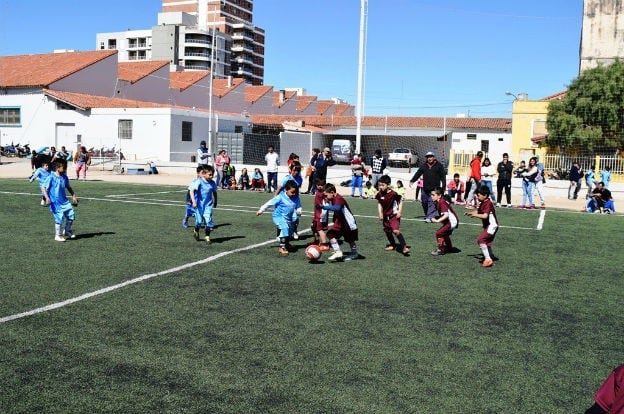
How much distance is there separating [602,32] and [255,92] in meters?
A: 41.3

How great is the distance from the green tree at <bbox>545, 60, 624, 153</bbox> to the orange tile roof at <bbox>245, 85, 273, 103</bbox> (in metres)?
41.5

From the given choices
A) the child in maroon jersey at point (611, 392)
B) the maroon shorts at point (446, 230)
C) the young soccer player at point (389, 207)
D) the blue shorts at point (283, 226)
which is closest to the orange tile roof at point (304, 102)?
the young soccer player at point (389, 207)

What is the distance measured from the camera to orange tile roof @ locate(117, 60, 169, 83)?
5744 cm

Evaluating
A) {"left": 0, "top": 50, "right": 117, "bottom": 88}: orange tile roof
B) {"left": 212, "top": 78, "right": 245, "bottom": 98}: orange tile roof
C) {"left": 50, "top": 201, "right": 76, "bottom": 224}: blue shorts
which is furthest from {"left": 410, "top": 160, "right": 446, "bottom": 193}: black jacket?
{"left": 212, "top": 78, "right": 245, "bottom": 98}: orange tile roof

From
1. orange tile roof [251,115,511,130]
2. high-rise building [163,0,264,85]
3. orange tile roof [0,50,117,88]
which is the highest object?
high-rise building [163,0,264,85]

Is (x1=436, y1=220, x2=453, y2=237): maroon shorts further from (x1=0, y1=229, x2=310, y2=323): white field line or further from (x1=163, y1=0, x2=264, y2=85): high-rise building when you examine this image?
(x1=163, y1=0, x2=264, y2=85): high-rise building

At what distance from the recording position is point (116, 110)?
44812 mm

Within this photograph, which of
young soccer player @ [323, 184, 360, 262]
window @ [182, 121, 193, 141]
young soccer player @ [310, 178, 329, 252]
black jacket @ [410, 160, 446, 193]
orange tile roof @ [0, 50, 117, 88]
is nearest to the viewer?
young soccer player @ [323, 184, 360, 262]

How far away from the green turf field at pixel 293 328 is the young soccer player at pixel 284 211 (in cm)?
32

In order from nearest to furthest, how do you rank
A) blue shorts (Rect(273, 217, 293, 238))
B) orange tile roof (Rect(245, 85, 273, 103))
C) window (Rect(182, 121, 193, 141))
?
blue shorts (Rect(273, 217, 293, 238)) → window (Rect(182, 121, 193, 141)) → orange tile roof (Rect(245, 85, 273, 103))

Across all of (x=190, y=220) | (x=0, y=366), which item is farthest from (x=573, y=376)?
(x=190, y=220)

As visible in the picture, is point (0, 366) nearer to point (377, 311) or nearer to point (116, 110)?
point (377, 311)

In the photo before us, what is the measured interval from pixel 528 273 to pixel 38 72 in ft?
164

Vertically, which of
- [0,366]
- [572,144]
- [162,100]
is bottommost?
[0,366]
